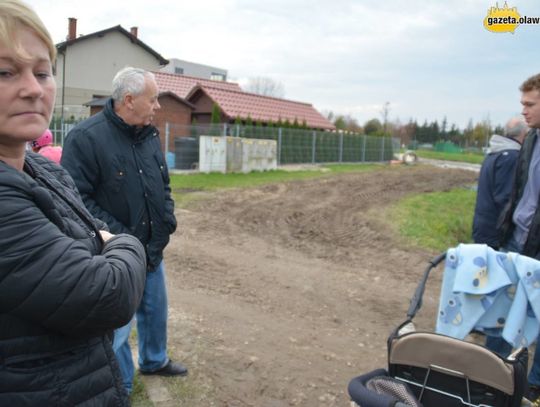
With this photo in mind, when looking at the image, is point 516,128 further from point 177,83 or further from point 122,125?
point 177,83

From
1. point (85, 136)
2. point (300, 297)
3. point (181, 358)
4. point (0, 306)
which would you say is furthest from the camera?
point (300, 297)

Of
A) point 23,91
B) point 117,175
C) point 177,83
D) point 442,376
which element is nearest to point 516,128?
point 442,376

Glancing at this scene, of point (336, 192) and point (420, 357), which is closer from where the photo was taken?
point (420, 357)

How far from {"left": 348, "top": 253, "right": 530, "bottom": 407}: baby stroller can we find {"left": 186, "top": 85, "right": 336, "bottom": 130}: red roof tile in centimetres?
2347

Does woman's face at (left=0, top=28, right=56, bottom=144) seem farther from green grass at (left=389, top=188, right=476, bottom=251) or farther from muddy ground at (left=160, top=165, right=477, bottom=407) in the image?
green grass at (left=389, top=188, right=476, bottom=251)

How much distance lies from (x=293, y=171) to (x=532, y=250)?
18.4 metres

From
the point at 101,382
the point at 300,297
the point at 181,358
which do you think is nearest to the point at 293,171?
the point at 300,297

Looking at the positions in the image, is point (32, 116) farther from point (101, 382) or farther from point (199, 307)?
point (199, 307)

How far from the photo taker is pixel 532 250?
357 centimetres

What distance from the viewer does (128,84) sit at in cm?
302

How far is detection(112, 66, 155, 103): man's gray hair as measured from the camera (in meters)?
3.01

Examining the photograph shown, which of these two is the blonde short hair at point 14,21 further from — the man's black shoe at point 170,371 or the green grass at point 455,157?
the green grass at point 455,157

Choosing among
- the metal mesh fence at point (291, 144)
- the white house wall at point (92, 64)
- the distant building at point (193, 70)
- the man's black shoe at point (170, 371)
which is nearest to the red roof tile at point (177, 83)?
the white house wall at point (92, 64)

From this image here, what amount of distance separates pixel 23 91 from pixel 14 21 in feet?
0.58
